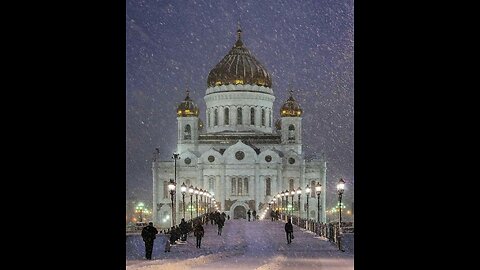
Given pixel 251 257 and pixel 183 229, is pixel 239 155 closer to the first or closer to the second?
pixel 183 229

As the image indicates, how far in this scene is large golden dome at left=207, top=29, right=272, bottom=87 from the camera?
321ft

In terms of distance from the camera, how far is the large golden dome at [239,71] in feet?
321

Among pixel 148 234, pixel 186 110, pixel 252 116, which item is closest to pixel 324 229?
pixel 148 234

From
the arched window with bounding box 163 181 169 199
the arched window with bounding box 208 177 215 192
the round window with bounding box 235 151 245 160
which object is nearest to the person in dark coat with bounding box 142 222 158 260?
the round window with bounding box 235 151 245 160

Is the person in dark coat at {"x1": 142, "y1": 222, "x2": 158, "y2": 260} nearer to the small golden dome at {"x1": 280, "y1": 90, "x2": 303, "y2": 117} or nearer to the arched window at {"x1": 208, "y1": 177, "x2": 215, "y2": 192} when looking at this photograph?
the arched window at {"x1": 208, "y1": 177, "x2": 215, "y2": 192}

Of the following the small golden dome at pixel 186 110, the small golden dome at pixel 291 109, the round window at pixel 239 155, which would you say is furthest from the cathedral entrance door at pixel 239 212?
the small golden dome at pixel 186 110

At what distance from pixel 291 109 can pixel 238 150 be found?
9.82 meters

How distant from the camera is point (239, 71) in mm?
98312

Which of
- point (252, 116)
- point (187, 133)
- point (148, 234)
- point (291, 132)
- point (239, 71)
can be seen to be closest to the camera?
point (148, 234)

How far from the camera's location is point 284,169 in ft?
309

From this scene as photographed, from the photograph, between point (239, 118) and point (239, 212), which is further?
point (239, 118)
